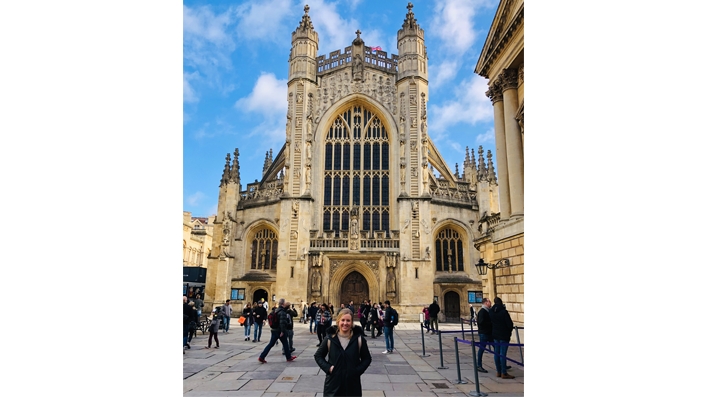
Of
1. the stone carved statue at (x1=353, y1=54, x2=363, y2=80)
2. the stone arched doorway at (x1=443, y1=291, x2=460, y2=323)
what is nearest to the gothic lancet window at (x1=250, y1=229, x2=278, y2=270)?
the stone arched doorway at (x1=443, y1=291, x2=460, y2=323)

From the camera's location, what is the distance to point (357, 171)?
28.4m

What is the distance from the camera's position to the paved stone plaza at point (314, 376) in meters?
6.00

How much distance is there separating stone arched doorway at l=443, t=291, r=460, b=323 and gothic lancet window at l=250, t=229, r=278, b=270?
11.6 metres

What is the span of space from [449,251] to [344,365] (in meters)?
25.5

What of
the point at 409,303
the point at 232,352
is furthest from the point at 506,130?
the point at 409,303

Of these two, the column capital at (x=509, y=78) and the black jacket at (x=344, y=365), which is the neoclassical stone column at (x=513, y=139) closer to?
the column capital at (x=509, y=78)

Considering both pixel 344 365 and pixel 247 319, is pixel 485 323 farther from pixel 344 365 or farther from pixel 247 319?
pixel 247 319

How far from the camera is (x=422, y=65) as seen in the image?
28938mm

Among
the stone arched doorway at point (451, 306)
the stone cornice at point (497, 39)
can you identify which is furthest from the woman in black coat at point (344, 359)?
the stone arched doorway at point (451, 306)

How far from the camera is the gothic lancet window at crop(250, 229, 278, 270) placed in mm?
28250

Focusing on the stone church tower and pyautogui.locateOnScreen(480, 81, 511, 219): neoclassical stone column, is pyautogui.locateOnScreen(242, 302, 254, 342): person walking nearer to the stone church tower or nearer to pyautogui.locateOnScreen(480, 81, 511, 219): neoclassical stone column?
pyautogui.locateOnScreen(480, 81, 511, 219): neoclassical stone column

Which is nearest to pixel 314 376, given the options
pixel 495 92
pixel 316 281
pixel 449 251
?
pixel 495 92

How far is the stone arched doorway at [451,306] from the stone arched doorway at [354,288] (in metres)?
5.35
